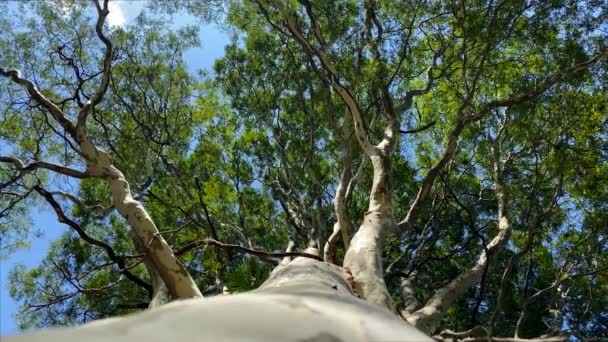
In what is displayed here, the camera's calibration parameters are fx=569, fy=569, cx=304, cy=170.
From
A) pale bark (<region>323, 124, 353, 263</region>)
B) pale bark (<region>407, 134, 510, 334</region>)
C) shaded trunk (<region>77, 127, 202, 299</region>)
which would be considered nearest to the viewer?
shaded trunk (<region>77, 127, 202, 299</region>)

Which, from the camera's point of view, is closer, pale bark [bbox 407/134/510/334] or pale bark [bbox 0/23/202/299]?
pale bark [bbox 0/23/202/299]

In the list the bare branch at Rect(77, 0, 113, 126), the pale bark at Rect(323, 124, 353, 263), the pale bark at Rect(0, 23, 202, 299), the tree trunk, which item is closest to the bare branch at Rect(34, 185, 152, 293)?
the pale bark at Rect(0, 23, 202, 299)

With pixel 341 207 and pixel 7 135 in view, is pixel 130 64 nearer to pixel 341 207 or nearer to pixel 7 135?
pixel 7 135

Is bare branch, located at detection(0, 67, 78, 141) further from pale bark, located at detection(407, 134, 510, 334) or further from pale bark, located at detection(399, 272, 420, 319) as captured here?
pale bark, located at detection(399, 272, 420, 319)

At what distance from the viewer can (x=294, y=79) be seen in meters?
12.9

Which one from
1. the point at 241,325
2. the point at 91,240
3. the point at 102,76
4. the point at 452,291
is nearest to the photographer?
the point at 241,325

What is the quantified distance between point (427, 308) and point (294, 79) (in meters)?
8.25


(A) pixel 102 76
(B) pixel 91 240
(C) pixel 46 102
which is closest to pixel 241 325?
(B) pixel 91 240

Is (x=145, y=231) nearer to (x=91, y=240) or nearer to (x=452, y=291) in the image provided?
(x=91, y=240)

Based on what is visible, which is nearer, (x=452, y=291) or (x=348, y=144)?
(x=452, y=291)

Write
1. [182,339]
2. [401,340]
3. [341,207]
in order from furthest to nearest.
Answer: [341,207]
[401,340]
[182,339]

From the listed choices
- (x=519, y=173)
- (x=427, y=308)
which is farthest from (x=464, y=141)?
(x=427, y=308)

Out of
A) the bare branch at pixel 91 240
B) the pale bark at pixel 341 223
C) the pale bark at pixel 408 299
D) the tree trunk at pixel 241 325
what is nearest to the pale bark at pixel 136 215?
the bare branch at pixel 91 240

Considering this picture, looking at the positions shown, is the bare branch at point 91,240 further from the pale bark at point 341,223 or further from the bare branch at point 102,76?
the pale bark at point 341,223
